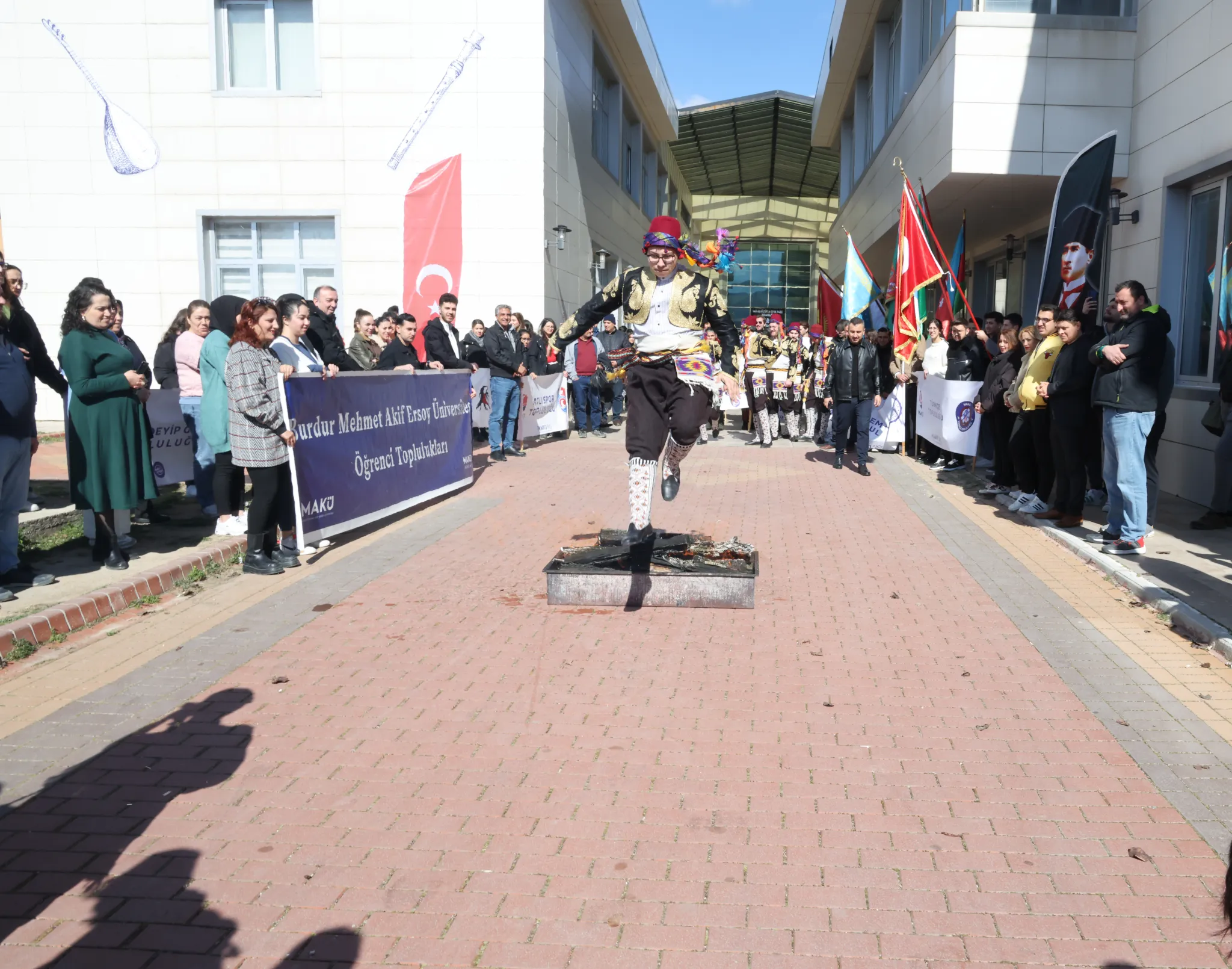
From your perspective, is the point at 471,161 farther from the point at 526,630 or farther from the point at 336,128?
the point at 526,630

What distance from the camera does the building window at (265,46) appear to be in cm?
1761

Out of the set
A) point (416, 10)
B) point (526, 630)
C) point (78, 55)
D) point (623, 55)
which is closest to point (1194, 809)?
point (526, 630)

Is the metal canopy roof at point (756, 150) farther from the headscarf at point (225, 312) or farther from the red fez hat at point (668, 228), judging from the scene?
the red fez hat at point (668, 228)

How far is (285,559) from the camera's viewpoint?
7.61 metres

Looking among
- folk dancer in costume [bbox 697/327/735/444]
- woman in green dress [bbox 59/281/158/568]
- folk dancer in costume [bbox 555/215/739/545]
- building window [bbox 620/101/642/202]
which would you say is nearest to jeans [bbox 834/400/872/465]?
folk dancer in costume [bbox 697/327/735/444]

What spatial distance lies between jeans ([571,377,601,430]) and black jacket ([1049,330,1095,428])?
1042 cm

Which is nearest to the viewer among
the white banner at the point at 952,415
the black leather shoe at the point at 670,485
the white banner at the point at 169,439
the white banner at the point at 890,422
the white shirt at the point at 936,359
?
the black leather shoe at the point at 670,485

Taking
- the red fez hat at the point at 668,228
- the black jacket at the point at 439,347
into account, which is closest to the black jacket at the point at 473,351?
the black jacket at the point at 439,347

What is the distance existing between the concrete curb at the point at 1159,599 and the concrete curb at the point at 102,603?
22.1ft

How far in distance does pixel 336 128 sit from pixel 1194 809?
17547 millimetres

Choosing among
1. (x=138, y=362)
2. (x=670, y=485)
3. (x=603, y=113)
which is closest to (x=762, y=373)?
(x=670, y=485)

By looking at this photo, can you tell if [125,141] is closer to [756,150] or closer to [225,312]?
[225,312]

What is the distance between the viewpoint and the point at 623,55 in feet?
85.8

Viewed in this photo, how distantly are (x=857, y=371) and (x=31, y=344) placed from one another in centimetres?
955
